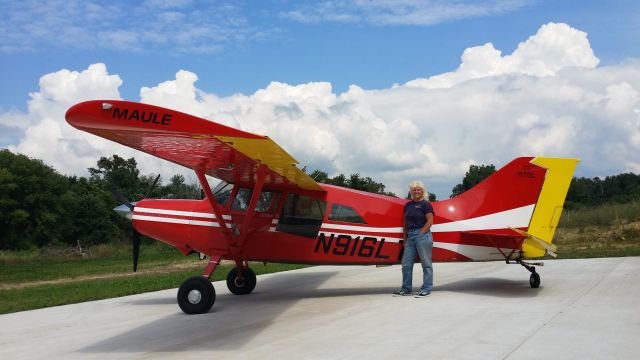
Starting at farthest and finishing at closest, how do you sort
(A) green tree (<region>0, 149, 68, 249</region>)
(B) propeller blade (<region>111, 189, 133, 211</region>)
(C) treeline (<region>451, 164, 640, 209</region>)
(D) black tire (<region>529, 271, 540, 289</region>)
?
(C) treeline (<region>451, 164, 640, 209</region>) → (A) green tree (<region>0, 149, 68, 249</region>) → (B) propeller blade (<region>111, 189, 133, 211</region>) → (D) black tire (<region>529, 271, 540, 289</region>)

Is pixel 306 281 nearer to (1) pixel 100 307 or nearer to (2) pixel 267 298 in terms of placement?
(2) pixel 267 298

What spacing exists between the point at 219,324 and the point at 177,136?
303 cm

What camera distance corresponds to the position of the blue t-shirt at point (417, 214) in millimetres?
9312

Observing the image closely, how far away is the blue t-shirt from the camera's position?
9312 mm

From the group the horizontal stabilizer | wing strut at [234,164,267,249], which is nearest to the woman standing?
the horizontal stabilizer

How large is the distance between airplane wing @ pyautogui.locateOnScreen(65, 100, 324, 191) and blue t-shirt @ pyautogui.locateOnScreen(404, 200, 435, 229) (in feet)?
7.65

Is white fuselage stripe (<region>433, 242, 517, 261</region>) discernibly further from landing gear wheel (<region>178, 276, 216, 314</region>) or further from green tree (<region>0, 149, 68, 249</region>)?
green tree (<region>0, 149, 68, 249</region>)

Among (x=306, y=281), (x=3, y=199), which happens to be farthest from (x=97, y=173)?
(x=306, y=281)

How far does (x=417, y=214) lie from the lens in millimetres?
9312

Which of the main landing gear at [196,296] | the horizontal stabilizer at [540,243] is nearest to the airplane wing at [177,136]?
the main landing gear at [196,296]

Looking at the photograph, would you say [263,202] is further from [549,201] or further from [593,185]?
[593,185]

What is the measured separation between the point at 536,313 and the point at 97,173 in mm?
89913

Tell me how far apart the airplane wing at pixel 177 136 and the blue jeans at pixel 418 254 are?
2541mm

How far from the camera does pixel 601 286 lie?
9625mm
